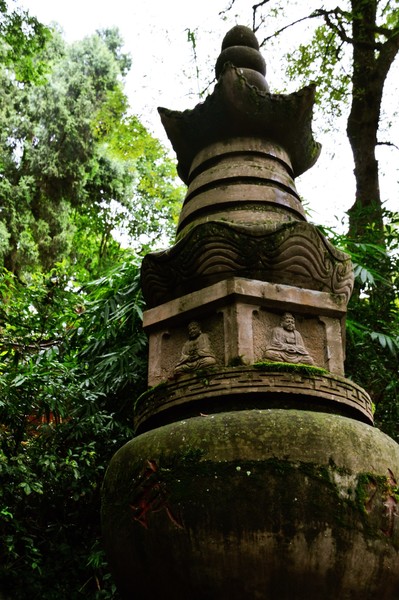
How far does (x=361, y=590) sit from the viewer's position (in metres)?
2.69

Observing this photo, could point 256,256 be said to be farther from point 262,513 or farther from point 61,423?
point 61,423

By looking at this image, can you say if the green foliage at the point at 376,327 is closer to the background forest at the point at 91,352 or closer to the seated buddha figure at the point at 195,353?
the background forest at the point at 91,352

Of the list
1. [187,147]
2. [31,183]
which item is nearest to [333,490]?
[187,147]

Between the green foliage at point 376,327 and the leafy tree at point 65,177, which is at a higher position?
the leafy tree at point 65,177

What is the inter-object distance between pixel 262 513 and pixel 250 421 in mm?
422

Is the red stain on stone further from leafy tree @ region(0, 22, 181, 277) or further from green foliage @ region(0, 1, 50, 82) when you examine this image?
leafy tree @ region(0, 22, 181, 277)

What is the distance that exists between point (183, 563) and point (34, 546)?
2.83 meters

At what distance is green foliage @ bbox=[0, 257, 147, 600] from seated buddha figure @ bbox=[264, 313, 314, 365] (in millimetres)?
2066

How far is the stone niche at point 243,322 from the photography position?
3.47 meters

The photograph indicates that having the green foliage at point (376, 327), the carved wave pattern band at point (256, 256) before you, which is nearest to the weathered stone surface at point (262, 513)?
the carved wave pattern band at point (256, 256)

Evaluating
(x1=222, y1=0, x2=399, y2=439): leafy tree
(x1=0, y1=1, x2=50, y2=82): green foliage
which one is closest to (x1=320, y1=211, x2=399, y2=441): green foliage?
(x1=222, y1=0, x2=399, y2=439): leafy tree

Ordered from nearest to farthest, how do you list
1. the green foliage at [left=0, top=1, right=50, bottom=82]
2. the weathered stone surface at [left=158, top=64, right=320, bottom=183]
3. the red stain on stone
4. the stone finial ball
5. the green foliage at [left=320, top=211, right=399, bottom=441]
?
the red stain on stone → the weathered stone surface at [left=158, top=64, right=320, bottom=183] → the stone finial ball → the green foliage at [left=320, top=211, right=399, bottom=441] → the green foliage at [left=0, top=1, right=50, bottom=82]

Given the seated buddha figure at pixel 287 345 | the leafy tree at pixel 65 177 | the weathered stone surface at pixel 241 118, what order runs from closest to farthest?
the seated buddha figure at pixel 287 345
the weathered stone surface at pixel 241 118
the leafy tree at pixel 65 177

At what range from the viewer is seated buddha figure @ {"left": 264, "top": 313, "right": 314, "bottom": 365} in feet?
11.3
